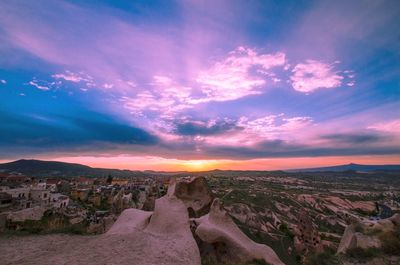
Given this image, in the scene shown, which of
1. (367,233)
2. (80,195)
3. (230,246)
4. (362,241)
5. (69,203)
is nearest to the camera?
(230,246)

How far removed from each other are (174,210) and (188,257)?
466 cm

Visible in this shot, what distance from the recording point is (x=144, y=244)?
33.2 ft

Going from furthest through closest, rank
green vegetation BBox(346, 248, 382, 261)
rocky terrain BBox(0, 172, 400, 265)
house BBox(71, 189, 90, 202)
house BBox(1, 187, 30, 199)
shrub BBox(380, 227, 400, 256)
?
house BBox(71, 189, 90, 202) → house BBox(1, 187, 30, 199) → shrub BBox(380, 227, 400, 256) → green vegetation BBox(346, 248, 382, 261) → rocky terrain BBox(0, 172, 400, 265)

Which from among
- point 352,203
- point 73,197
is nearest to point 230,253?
point 73,197

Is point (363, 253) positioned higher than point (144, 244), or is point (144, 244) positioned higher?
point (144, 244)

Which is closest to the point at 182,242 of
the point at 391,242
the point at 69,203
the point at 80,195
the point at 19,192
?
the point at 391,242

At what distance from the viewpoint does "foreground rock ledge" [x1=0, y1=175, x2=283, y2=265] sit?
8.98m

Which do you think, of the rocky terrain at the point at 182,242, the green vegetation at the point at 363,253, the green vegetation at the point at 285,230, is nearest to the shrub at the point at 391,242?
the rocky terrain at the point at 182,242

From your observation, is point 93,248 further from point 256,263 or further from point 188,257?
point 256,263

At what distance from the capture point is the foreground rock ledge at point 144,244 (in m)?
8.98

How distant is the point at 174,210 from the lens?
47.1 feet

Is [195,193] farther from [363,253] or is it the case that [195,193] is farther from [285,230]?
[285,230]

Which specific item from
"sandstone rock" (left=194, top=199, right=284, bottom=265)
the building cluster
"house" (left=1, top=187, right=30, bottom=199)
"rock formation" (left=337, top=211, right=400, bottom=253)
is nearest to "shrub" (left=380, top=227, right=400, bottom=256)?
"rock formation" (left=337, top=211, right=400, bottom=253)

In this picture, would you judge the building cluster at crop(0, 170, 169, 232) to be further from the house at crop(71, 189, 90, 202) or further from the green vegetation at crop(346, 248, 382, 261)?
the green vegetation at crop(346, 248, 382, 261)
